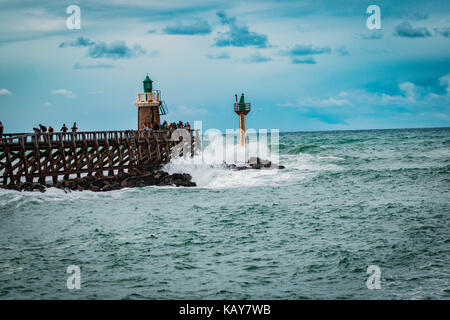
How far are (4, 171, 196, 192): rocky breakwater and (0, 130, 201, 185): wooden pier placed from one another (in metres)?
0.87

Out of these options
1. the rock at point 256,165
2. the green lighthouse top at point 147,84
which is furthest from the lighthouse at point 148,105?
the rock at point 256,165

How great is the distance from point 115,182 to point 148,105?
11424 mm

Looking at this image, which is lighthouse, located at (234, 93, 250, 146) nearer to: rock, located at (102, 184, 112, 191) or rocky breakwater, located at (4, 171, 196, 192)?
rocky breakwater, located at (4, 171, 196, 192)

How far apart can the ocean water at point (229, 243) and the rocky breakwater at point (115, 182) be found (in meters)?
0.82

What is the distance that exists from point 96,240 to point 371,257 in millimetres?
7958

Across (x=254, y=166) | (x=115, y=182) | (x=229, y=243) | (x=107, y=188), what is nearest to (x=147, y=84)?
(x=254, y=166)

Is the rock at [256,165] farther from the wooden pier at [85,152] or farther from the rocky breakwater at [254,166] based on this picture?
the wooden pier at [85,152]

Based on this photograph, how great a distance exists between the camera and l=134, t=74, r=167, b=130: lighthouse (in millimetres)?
37688

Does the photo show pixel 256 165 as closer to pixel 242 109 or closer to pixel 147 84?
pixel 242 109

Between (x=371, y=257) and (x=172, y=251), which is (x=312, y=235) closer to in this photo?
(x=371, y=257)

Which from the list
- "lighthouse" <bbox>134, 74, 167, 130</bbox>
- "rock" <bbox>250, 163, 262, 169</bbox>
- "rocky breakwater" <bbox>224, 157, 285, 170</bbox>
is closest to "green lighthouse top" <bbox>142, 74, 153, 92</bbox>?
"lighthouse" <bbox>134, 74, 167, 130</bbox>

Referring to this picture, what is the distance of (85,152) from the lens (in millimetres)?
27781
